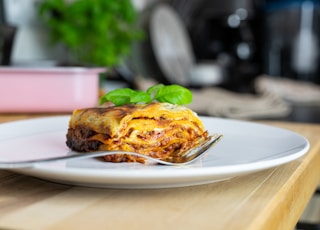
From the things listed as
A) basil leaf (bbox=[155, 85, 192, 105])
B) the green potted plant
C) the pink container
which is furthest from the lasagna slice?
the green potted plant

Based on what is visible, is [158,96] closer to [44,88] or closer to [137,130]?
[137,130]

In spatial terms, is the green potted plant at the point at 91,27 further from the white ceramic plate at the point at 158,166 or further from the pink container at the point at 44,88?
the white ceramic plate at the point at 158,166

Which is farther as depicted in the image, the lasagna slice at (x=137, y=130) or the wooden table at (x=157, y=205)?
the lasagna slice at (x=137, y=130)

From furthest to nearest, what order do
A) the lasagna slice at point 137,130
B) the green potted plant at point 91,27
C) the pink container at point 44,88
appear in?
the green potted plant at point 91,27
the pink container at point 44,88
the lasagna slice at point 137,130

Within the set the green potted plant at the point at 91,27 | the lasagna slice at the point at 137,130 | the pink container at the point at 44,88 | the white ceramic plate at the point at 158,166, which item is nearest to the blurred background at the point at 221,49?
the green potted plant at the point at 91,27

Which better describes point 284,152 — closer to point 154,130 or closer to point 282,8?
point 154,130

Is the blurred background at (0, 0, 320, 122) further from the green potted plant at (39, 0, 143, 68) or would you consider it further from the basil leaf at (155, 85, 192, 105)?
the basil leaf at (155, 85, 192, 105)
